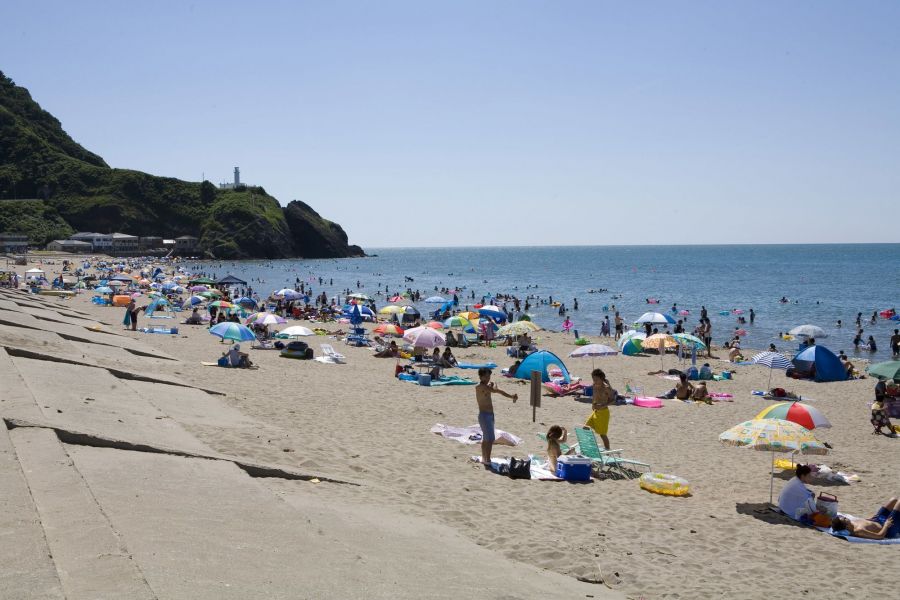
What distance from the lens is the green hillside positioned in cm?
12244

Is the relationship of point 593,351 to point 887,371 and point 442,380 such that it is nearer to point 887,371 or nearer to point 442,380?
point 442,380

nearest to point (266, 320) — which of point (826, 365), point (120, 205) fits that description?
point (826, 365)

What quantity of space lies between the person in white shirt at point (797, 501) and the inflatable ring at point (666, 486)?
1239mm

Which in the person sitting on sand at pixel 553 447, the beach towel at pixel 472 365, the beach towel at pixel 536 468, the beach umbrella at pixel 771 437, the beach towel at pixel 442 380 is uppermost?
the beach umbrella at pixel 771 437

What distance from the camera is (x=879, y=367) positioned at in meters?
17.1

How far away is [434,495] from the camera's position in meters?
8.77

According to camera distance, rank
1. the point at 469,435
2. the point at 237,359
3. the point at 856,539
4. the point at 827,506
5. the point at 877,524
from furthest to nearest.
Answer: the point at 237,359 → the point at 469,435 → the point at 827,506 → the point at 877,524 → the point at 856,539

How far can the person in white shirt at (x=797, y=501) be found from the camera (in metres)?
8.80

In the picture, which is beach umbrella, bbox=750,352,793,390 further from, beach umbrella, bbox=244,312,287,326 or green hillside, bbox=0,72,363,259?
green hillside, bbox=0,72,363,259

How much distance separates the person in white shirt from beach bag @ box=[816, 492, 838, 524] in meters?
0.06

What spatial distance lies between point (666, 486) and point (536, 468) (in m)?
1.88

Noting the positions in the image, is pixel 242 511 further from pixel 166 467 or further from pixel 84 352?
pixel 84 352

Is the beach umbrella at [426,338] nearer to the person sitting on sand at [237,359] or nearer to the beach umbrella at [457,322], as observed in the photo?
the person sitting on sand at [237,359]

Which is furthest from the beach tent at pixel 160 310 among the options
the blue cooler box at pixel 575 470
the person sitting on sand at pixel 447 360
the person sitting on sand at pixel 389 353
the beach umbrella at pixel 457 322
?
the blue cooler box at pixel 575 470
